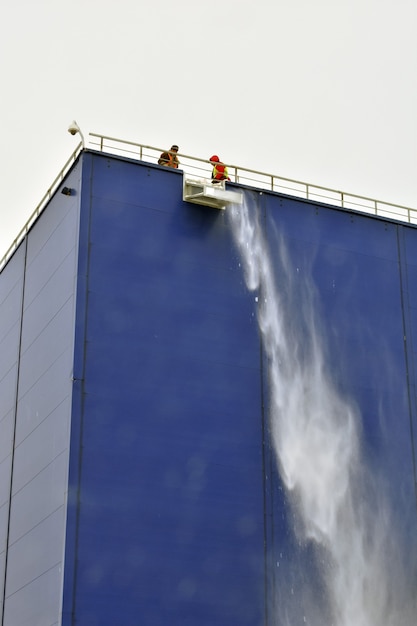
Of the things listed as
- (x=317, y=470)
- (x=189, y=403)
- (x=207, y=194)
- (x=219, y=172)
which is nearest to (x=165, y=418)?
(x=189, y=403)

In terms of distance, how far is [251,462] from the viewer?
34344 millimetres

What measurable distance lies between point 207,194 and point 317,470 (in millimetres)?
8891

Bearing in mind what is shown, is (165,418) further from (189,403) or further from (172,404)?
(189,403)

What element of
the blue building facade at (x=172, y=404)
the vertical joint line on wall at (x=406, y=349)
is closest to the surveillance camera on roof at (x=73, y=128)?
the blue building facade at (x=172, y=404)

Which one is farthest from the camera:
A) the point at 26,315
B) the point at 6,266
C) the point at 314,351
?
the point at 6,266

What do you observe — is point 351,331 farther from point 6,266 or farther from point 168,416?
point 6,266

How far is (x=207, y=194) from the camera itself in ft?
116

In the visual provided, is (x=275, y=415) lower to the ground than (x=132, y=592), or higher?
higher

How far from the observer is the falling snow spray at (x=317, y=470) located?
34.7 m

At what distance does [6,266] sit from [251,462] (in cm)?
1419

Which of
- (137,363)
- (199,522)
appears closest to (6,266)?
(137,363)

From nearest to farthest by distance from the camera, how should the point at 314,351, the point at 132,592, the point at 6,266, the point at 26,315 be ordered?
the point at 132,592, the point at 314,351, the point at 26,315, the point at 6,266

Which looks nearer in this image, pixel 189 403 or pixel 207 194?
pixel 189 403

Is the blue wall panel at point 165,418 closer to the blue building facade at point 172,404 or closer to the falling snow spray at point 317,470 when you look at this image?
the blue building facade at point 172,404
